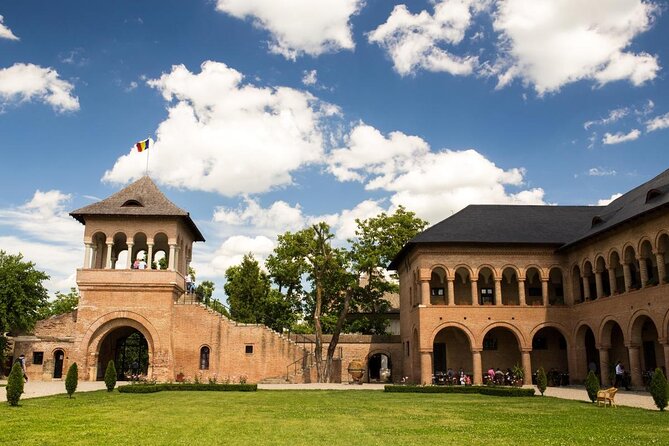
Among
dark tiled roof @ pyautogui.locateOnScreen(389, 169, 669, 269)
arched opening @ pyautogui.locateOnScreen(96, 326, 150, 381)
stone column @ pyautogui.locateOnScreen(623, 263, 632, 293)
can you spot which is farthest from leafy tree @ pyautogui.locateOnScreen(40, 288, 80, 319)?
stone column @ pyautogui.locateOnScreen(623, 263, 632, 293)

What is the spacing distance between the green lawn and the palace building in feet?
40.6

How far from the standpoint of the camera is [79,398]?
2167 cm

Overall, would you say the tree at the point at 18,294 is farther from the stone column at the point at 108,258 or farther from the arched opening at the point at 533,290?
the arched opening at the point at 533,290

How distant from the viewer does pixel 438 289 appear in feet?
122

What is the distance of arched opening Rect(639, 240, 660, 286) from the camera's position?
88.0 feet

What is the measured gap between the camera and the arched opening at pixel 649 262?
26808 mm

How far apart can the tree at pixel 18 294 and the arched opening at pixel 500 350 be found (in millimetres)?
26359

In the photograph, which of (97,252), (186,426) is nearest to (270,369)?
(97,252)

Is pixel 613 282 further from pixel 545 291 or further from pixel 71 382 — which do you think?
pixel 71 382

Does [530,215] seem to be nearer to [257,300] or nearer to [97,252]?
[257,300]

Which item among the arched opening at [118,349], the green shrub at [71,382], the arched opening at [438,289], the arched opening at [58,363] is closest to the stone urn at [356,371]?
the arched opening at [438,289]

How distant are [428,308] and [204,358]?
1304 cm

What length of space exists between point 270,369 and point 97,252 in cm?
1281

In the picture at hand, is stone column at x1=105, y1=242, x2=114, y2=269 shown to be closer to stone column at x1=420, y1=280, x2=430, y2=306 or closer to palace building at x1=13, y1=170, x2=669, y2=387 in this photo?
palace building at x1=13, y1=170, x2=669, y2=387
